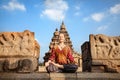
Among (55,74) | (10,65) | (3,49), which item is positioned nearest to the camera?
(55,74)

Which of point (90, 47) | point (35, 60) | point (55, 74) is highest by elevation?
point (90, 47)

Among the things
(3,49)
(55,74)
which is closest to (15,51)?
(3,49)

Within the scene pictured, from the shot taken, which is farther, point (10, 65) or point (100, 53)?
point (100, 53)

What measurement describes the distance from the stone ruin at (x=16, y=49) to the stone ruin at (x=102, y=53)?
8.00ft

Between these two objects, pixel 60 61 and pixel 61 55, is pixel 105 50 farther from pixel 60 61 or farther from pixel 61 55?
pixel 60 61

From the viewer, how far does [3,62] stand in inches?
354

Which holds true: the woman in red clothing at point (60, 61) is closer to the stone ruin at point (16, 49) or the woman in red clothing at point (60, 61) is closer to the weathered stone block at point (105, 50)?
the stone ruin at point (16, 49)

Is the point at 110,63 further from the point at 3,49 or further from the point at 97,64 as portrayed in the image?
the point at 3,49

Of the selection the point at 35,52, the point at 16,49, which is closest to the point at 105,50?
the point at 35,52

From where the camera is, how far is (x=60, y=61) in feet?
26.3

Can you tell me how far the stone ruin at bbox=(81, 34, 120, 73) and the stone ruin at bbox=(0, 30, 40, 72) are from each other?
2439mm

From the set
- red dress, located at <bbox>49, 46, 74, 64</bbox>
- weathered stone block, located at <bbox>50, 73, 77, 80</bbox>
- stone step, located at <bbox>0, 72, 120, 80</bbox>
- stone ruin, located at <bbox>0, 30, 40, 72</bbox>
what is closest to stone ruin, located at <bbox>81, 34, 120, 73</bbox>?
red dress, located at <bbox>49, 46, 74, 64</bbox>

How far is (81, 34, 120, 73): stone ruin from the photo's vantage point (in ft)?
30.0

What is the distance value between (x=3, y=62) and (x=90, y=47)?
3873 millimetres
